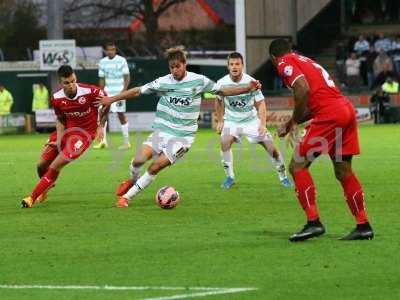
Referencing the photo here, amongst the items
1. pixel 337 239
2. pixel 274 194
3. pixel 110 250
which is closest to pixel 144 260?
pixel 110 250

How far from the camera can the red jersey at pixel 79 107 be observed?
52.0 ft

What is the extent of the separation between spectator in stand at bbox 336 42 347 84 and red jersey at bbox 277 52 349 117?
29231 mm

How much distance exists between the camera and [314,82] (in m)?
11.6

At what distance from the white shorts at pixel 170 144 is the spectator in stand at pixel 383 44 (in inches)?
1055

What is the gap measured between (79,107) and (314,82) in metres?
5.05

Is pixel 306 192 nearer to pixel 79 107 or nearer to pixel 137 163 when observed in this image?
pixel 137 163

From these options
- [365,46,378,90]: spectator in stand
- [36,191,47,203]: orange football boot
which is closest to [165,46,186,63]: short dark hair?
[36,191,47,203]: orange football boot

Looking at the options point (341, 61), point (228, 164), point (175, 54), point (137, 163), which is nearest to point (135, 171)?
point (137, 163)

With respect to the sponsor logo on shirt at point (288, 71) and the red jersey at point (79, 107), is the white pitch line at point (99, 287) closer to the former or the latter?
the sponsor logo on shirt at point (288, 71)

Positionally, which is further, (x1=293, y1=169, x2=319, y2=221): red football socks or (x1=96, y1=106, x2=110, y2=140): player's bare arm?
(x1=96, y1=106, x2=110, y2=140): player's bare arm

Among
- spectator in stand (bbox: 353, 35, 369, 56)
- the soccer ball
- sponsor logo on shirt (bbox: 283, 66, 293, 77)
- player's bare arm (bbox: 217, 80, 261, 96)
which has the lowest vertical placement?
spectator in stand (bbox: 353, 35, 369, 56)

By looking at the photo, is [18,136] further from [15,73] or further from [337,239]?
[337,239]

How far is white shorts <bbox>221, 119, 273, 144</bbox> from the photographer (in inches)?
709

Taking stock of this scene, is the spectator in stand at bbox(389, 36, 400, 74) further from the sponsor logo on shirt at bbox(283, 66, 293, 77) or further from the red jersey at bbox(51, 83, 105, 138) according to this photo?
the sponsor logo on shirt at bbox(283, 66, 293, 77)
